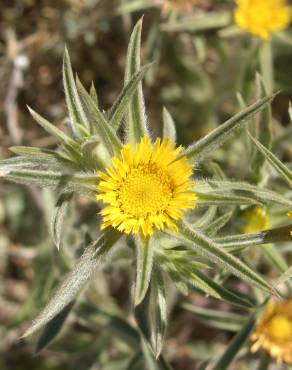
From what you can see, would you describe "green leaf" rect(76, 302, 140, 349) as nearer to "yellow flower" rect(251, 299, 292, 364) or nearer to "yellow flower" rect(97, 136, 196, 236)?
"yellow flower" rect(251, 299, 292, 364)

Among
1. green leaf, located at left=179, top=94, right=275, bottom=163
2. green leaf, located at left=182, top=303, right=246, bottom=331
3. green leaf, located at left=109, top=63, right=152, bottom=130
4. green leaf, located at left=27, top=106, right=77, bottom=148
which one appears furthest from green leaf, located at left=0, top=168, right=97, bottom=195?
green leaf, located at left=182, top=303, right=246, bottom=331

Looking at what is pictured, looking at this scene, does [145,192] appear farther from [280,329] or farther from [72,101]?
[280,329]

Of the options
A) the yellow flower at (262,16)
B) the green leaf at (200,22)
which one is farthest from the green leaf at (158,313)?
the yellow flower at (262,16)

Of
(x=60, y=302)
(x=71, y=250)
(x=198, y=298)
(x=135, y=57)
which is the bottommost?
(x=198, y=298)

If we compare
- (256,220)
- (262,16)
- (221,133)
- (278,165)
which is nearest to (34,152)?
(221,133)

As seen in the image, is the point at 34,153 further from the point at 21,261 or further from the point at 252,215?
the point at 21,261

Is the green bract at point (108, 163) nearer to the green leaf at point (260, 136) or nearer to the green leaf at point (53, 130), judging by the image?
the green leaf at point (53, 130)

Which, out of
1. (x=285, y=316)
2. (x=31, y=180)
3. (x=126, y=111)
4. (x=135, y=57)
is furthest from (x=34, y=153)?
(x=285, y=316)
